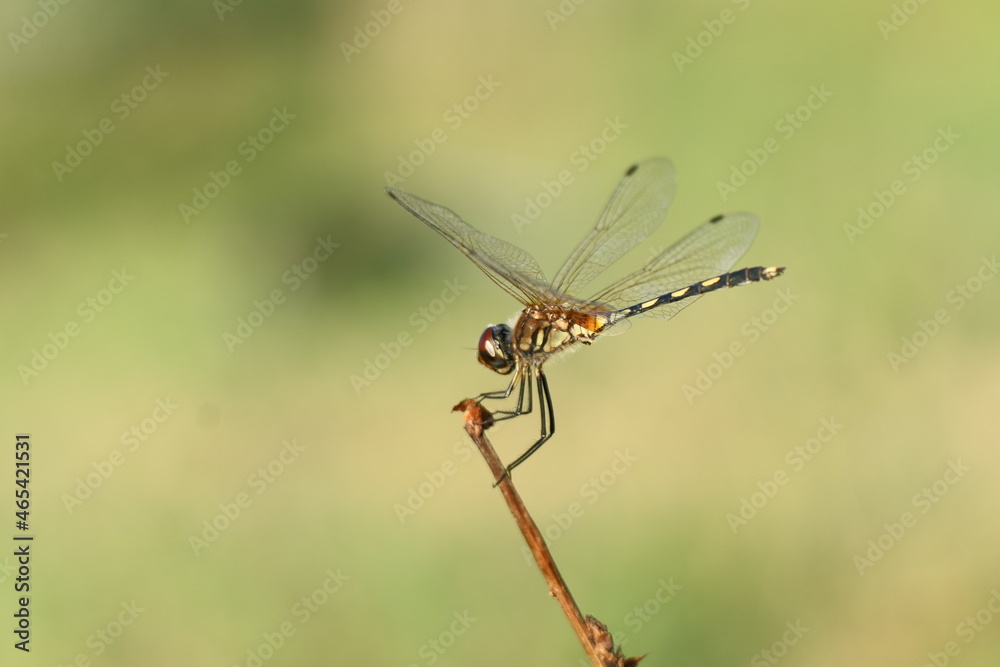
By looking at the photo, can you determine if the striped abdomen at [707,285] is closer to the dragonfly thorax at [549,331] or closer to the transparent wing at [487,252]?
the dragonfly thorax at [549,331]

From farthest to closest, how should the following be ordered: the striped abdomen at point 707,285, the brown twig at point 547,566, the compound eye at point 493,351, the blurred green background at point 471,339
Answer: the blurred green background at point 471,339 → the striped abdomen at point 707,285 → the compound eye at point 493,351 → the brown twig at point 547,566

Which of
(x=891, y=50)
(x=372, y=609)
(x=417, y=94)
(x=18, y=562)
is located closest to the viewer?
(x=372, y=609)

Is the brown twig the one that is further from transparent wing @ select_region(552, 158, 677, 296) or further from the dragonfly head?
transparent wing @ select_region(552, 158, 677, 296)

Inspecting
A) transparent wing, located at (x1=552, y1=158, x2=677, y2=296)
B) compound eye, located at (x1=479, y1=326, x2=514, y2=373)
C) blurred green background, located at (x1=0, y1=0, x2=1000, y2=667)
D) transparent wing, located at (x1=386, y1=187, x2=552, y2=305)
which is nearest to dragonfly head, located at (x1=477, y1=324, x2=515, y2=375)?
compound eye, located at (x1=479, y1=326, x2=514, y2=373)

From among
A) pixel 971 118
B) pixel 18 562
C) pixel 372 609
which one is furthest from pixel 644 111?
pixel 18 562

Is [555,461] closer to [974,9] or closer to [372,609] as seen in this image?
[372,609]

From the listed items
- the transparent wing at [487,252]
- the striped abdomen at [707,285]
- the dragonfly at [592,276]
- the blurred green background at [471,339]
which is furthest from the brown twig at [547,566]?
the blurred green background at [471,339]
